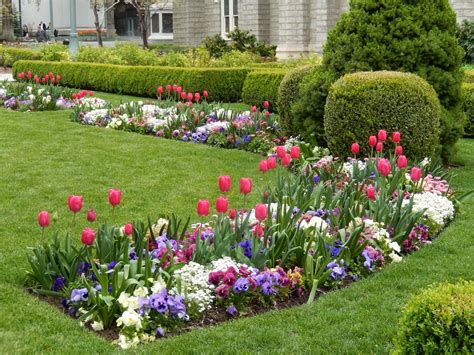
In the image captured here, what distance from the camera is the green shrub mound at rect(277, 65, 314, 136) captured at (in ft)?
34.2

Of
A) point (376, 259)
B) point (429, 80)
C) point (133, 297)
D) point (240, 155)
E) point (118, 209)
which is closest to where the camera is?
point (133, 297)

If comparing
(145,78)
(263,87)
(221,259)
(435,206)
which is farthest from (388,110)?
(145,78)

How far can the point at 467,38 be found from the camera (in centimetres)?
2391

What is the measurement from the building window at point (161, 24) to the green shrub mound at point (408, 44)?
1854 inches

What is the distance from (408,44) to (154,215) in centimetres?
394

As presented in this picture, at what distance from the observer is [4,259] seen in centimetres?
575

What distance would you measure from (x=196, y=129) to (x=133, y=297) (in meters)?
7.38

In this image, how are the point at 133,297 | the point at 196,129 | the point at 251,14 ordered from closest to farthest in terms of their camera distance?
1. the point at 133,297
2. the point at 196,129
3. the point at 251,14

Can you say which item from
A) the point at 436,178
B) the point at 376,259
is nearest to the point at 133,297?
the point at 376,259

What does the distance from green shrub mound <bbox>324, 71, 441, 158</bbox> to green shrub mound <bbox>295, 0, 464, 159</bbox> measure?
23.6 inches

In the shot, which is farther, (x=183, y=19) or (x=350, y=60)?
(x=183, y=19)

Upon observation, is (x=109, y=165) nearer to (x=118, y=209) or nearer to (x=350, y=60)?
(x=118, y=209)

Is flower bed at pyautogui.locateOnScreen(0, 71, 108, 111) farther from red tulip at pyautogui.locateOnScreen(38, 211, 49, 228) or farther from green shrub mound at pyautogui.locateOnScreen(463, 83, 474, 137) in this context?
red tulip at pyautogui.locateOnScreen(38, 211, 49, 228)

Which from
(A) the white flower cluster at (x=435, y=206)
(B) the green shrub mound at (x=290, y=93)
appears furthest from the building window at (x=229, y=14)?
(A) the white flower cluster at (x=435, y=206)
